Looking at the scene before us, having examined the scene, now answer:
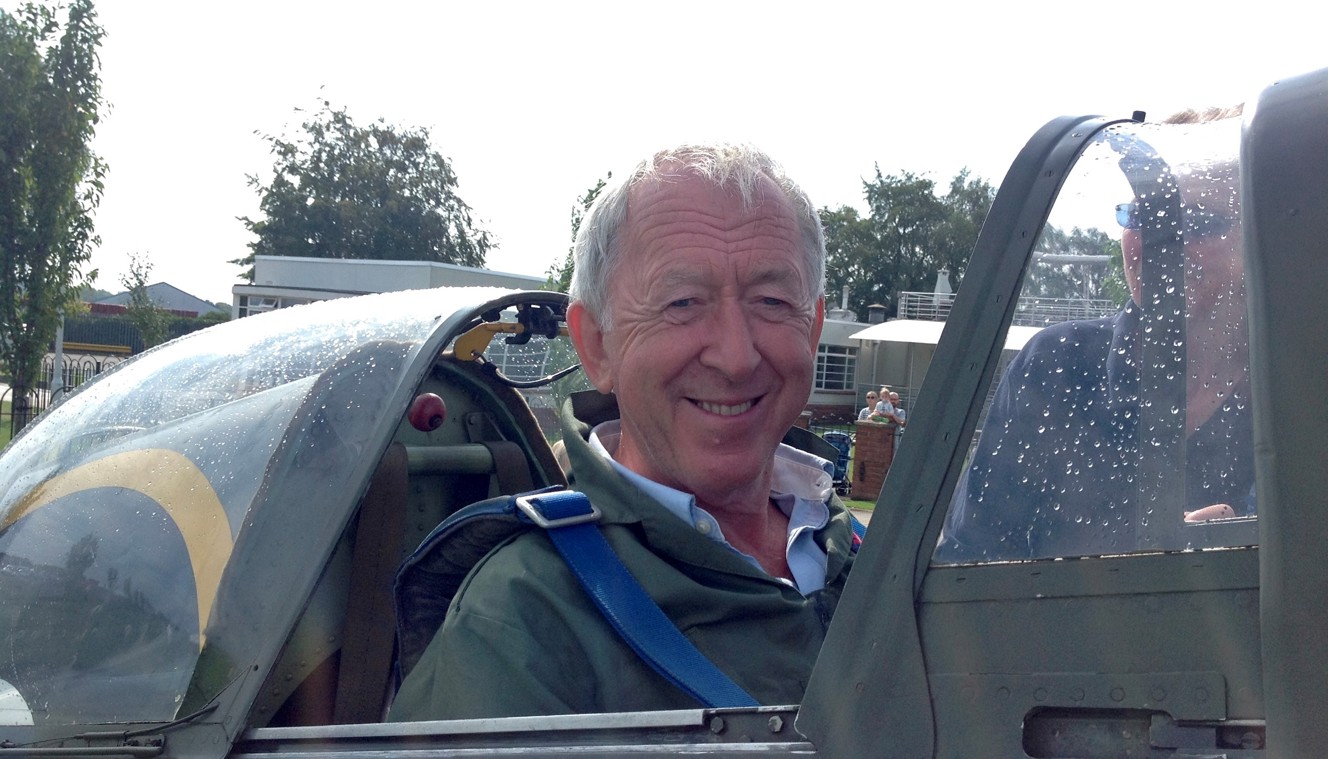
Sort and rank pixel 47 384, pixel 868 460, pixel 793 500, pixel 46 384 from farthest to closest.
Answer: pixel 46 384
pixel 47 384
pixel 868 460
pixel 793 500

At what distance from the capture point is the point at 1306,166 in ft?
3.16

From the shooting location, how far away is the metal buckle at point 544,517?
5.64 ft

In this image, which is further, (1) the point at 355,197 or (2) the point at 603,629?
(1) the point at 355,197

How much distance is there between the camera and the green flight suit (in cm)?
156

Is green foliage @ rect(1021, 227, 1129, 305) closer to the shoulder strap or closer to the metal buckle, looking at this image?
the shoulder strap

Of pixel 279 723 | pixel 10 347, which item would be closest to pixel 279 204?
pixel 10 347

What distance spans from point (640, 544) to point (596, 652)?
0.23 meters

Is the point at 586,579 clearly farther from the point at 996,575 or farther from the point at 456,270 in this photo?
the point at 456,270

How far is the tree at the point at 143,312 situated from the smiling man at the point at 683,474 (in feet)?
83.3

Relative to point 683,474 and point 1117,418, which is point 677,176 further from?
point 1117,418

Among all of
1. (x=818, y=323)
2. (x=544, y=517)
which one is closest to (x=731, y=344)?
(x=818, y=323)

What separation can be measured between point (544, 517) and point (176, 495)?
657 mm

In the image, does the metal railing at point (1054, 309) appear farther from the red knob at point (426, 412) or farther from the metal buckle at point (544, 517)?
the red knob at point (426, 412)

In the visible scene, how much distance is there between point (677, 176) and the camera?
192cm
